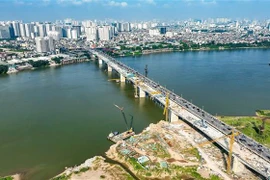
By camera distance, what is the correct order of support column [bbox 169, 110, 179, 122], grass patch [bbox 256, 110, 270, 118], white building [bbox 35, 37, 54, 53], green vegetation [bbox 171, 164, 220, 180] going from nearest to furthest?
green vegetation [bbox 171, 164, 220, 180]
support column [bbox 169, 110, 179, 122]
grass patch [bbox 256, 110, 270, 118]
white building [bbox 35, 37, 54, 53]

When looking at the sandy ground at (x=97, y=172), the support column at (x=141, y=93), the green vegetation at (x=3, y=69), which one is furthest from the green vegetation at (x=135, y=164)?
the green vegetation at (x=3, y=69)

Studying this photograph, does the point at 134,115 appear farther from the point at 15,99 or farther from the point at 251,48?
the point at 251,48

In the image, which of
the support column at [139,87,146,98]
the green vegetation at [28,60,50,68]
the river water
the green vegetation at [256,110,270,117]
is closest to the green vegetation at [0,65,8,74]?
the river water

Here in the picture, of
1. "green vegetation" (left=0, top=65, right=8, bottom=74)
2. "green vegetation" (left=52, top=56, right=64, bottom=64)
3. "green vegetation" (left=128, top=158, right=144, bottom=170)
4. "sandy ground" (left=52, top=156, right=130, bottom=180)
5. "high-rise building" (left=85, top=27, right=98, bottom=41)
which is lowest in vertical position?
"sandy ground" (left=52, top=156, right=130, bottom=180)

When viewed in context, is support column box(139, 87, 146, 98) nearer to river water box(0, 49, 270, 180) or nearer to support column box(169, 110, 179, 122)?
river water box(0, 49, 270, 180)

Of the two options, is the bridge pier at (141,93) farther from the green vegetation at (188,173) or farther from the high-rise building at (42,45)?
the high-rise building at (42,45)

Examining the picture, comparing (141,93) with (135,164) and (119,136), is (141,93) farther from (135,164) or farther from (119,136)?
(135,164)

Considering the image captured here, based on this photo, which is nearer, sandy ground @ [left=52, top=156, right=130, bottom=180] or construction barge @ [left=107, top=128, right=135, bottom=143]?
sandy ground @ [left=52, top=156, right=130, bottom=180]
